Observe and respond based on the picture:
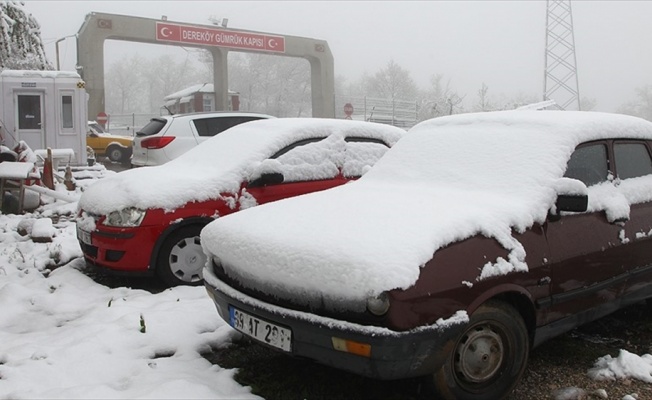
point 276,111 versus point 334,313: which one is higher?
point 276,111

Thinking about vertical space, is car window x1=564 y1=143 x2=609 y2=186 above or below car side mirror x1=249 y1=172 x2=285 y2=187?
above

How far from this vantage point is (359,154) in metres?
6.10

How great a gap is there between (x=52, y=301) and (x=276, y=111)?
60588 mm

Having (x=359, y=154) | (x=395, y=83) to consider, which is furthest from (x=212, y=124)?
(x=395, y=83)

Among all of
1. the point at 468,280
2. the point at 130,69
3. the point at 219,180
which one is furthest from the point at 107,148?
the point at 130,69

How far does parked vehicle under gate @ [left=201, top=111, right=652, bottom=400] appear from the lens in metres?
2.66

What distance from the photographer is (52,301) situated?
15.7 ft

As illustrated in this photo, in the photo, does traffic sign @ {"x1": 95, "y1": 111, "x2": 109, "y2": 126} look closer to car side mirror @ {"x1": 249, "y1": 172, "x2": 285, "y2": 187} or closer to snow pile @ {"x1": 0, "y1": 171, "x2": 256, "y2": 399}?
snow pile @ {"x1": 0, "y1": 171, "x2": 256, "y2": 399}

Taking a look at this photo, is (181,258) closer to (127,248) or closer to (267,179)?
(127,248)

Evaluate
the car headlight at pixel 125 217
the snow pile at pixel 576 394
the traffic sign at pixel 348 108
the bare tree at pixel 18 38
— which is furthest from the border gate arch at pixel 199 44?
the snow pile at pixel 576 394

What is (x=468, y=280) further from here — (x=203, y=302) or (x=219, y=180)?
(x=219, y=180)

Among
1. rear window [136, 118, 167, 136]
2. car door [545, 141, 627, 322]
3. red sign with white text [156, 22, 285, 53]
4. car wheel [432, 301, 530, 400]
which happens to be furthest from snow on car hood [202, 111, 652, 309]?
red sign with white text [156, 22, 285, 53]

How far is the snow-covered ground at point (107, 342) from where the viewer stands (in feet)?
10.4

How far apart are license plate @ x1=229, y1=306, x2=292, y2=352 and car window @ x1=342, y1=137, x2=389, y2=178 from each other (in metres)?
2.92
